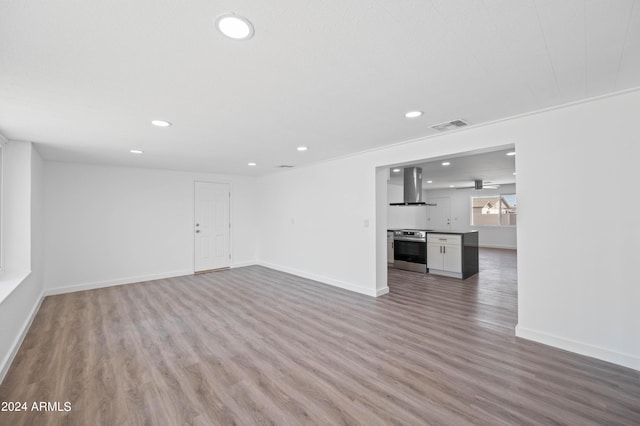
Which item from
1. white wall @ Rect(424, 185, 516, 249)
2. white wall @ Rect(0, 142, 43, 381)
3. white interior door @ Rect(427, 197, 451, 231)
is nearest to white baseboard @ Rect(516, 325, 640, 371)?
white wall @ Rect(0, 142, 43, 381)

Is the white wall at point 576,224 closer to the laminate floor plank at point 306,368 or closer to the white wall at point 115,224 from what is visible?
the laminate floor plank at point 306,368

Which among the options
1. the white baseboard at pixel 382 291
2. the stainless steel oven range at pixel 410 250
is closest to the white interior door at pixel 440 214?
the stainless steel oven range at pixel 410 250

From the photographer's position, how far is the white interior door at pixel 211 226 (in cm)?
661

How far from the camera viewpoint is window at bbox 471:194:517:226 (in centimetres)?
1069

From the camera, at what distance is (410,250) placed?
261 inches

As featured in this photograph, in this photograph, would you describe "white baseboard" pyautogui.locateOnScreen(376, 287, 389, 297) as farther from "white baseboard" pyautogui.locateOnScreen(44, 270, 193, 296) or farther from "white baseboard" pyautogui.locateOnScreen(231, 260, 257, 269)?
"white baseboard" pyautogui.locateOnScreen(44, 270, 193, 296)

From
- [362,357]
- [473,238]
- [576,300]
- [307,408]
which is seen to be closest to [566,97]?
[576,300]

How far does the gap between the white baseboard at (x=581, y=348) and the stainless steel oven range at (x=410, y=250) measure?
135 inches

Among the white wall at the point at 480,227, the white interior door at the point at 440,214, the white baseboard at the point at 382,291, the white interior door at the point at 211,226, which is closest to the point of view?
the white baseboard at the point at 382,291

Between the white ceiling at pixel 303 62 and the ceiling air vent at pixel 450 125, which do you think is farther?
the ceiling air vent at pixel 450 125

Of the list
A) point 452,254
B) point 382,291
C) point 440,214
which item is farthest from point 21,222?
point 440,214

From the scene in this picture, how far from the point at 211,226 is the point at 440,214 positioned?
9439 millimetres

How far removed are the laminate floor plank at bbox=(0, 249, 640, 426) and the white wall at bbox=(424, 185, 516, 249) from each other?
25.1 feet

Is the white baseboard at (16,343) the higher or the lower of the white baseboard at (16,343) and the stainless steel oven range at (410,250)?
the lower
